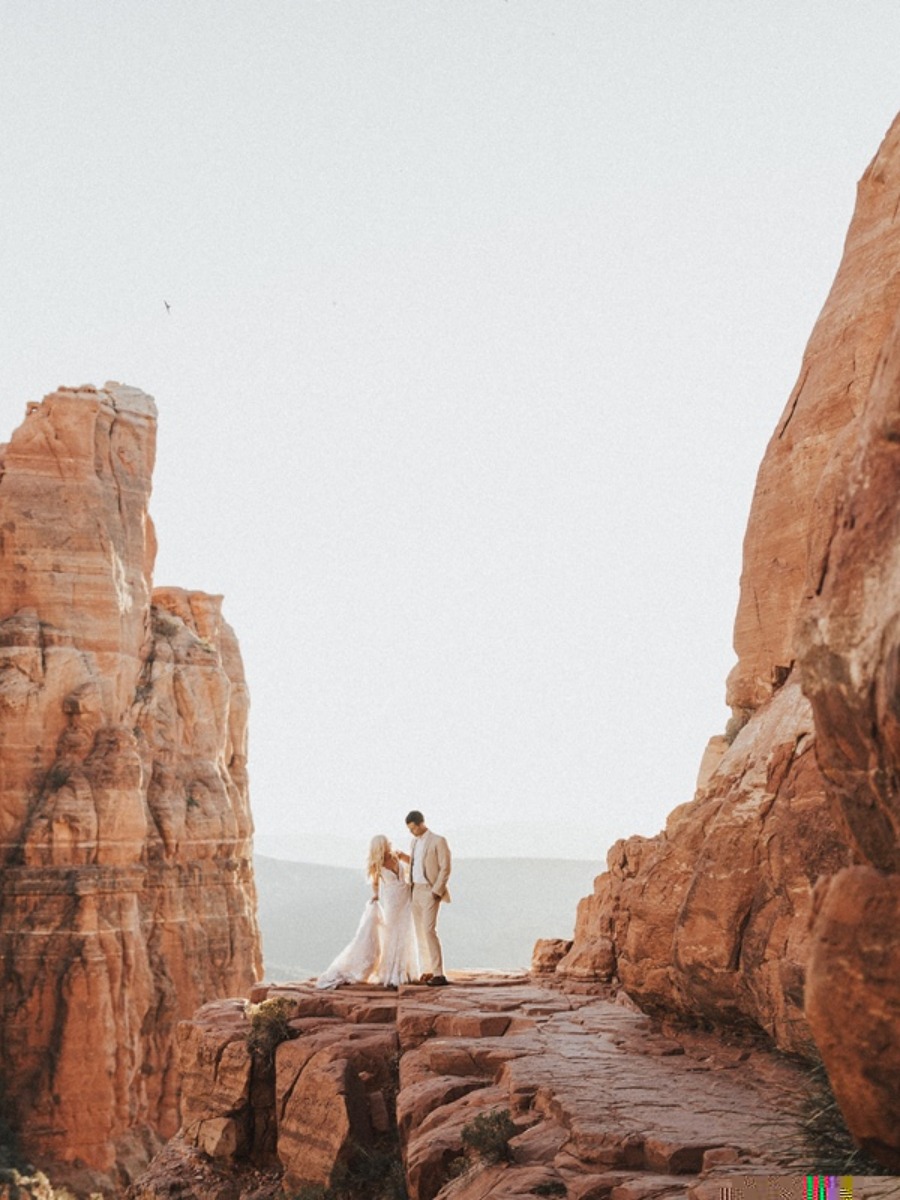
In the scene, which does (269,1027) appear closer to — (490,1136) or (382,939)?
(382,939)

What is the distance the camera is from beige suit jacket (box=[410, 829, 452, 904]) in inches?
629

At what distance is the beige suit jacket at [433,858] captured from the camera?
16.0 meters

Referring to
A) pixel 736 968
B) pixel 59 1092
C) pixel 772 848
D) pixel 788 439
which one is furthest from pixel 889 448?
pixel 59 1092

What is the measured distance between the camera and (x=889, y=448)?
5883 millimetres

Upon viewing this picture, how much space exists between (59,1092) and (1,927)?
508 cm

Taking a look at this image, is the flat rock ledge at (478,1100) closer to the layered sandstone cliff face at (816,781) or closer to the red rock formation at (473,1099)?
the red rock formation at (473,1099)

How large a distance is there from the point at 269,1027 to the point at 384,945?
8.11 ft

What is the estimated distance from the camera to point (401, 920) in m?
16.3

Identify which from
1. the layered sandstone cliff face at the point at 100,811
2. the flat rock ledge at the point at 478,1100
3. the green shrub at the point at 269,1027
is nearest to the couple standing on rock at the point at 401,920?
the flat rock ledge at the point at 478,1100

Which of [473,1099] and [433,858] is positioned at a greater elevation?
[433,858]

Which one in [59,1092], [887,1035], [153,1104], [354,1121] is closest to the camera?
[887,1035]

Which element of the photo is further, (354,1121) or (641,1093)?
(354,1121)

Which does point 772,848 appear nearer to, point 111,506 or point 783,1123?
point 783,1123

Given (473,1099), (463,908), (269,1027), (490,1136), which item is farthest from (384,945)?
(463,908)
